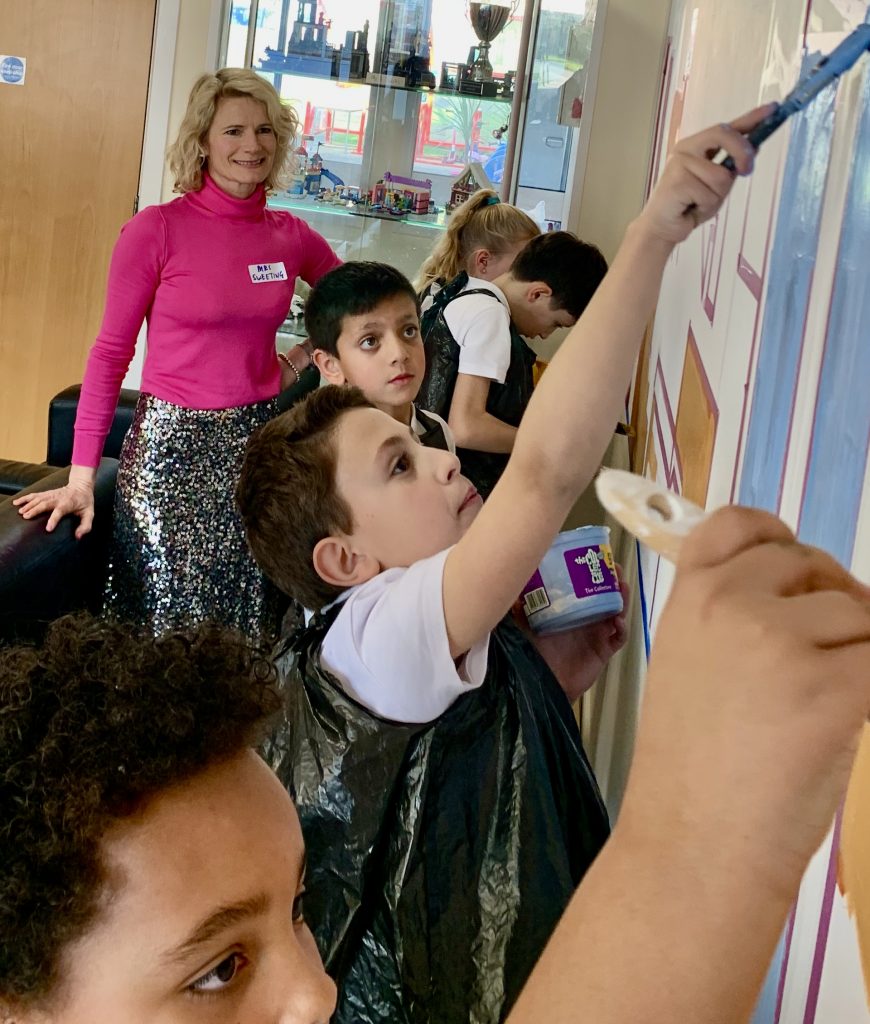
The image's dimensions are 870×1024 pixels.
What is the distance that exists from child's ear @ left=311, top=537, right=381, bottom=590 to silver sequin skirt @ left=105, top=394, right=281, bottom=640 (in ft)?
4.52

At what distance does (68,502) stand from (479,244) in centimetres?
127

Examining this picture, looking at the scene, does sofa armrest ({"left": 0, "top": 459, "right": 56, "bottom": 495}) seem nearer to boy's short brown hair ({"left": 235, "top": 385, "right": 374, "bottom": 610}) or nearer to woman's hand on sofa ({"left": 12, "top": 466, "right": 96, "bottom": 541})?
woman's hand on sofa ({"left": 12, "top": 466, "right": 96, "bottom": 541})

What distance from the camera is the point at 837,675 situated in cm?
33

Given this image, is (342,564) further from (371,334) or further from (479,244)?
(479,244)

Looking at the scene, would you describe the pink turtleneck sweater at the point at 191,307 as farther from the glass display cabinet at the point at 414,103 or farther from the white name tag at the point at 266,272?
the glass display cabinet at the point at 414,103

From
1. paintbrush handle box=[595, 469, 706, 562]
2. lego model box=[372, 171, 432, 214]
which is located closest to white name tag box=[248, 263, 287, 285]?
lego model box=[372, 171, 432, 214]

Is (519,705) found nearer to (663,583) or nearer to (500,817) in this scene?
(500,817)

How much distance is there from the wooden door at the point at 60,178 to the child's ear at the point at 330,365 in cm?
221

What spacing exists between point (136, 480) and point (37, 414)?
197 cm

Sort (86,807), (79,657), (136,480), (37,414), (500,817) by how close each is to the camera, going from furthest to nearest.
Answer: (37,414), (136,480), (500,817), (79,657), (86,807)

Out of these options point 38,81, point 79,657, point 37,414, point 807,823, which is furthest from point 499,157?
point 807,823

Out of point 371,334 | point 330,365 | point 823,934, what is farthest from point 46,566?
point 823,934

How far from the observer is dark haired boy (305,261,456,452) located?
6.96ft

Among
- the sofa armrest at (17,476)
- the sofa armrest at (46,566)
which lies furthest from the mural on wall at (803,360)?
the sofa armrest at (17,476)
